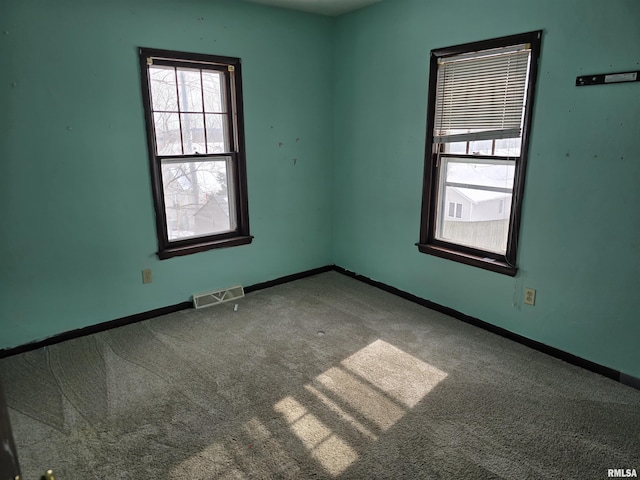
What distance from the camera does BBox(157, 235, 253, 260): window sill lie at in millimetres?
3397

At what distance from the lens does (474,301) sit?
328cm

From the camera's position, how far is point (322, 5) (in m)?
3.58

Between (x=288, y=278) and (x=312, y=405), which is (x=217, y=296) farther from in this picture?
(x=312, y=405)

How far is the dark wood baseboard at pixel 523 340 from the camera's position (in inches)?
101

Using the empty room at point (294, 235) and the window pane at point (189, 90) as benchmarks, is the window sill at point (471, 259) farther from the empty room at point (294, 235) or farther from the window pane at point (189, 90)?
the window pane at point (189, 90)

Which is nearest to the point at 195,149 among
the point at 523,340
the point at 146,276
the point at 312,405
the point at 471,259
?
the point at 146,276

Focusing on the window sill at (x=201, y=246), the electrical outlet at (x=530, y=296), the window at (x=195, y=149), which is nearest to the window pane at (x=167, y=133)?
the window at (x=195, y=149)

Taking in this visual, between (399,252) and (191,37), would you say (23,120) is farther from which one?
(399,252)

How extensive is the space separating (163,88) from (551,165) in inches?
112

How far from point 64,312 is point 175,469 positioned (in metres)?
1.71

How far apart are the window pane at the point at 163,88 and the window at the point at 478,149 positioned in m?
2.03

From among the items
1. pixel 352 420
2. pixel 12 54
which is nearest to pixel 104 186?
pixel 12 54

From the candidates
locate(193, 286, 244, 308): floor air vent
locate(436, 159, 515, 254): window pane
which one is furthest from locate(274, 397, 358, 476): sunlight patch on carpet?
locate(436, 159, 515, 254): window pane

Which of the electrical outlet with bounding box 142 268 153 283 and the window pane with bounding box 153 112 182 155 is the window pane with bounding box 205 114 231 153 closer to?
the window pane with bounding box 153 112 182 155
